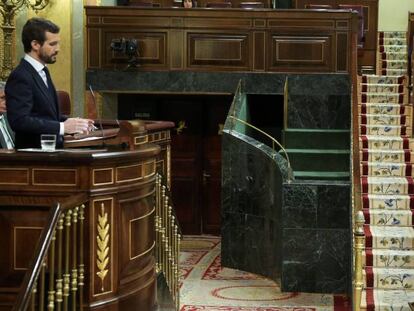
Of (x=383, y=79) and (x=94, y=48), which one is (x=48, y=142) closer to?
(x=94, y=48)

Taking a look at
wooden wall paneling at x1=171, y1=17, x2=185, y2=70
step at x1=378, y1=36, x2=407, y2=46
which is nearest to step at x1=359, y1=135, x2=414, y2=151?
wooden wall paneling at x1=171, y1=17, x2=185, y2=70

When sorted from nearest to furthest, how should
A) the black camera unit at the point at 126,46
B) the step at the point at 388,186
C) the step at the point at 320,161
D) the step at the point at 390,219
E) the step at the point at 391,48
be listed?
the step at the point at 390,219, the step at the point at 388,186, the step at the point at 320,161, the black camera unit at the point at 126,46, the step at the point at 391,48

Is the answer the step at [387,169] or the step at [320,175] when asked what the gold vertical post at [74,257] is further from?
the step at [320,175]

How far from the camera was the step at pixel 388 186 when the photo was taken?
8.24 meters

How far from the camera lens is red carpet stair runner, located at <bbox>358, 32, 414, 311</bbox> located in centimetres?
705

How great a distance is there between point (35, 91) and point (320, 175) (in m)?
5.42

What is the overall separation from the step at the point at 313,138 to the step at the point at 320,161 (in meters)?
0.41

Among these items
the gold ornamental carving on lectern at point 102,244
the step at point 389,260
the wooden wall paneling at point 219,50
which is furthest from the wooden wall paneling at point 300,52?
the gold ornamental carving on lectern at point 102,244

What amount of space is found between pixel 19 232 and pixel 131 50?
6.13 metres

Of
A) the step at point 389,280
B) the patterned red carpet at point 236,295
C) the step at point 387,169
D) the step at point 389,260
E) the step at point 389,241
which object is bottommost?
the patterned red carpet at point 236,295

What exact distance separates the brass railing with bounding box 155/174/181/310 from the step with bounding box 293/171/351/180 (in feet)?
11.5

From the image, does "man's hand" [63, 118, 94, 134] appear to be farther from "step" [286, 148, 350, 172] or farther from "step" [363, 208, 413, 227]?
"step" [286, 148, 350, 172]

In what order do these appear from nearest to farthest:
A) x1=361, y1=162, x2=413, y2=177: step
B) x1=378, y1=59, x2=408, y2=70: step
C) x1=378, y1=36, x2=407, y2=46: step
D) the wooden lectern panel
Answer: the wooden lectern panel, x1=361, y1=162, x2=413, y2=177: step, x1=378, y1=59, x2=408, y2=70: step, x1=378, y1=36, x2=407, y2=46: step

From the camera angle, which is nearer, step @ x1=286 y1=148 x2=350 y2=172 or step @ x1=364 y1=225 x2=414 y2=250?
step @ x1=364 y1=225 x2=414 y2=250
